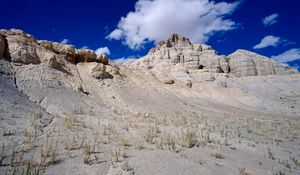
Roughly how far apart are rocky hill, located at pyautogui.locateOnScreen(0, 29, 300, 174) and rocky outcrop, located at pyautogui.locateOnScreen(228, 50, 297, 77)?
0.23m

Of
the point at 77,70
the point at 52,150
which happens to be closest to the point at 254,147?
the point at 52,150

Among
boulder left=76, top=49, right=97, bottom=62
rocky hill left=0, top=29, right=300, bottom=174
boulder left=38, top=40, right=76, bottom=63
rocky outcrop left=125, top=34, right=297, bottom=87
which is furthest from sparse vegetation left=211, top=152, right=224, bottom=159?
rocky outcrop left=125, top=34, right=297, bottom=87

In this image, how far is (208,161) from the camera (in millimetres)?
6312

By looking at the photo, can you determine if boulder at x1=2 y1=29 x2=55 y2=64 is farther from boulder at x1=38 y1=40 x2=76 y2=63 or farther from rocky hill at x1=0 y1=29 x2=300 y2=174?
boulder at x1=38 y1=40 x2=76 y2=63

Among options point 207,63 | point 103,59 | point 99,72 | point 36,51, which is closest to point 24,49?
point 36,51

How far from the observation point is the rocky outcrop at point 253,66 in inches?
1484

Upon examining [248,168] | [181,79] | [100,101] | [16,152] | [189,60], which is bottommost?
[248,168]

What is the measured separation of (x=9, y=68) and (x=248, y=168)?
48.6 feet

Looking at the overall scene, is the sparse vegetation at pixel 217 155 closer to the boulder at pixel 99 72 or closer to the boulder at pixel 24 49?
the boulder at pixel 24 49

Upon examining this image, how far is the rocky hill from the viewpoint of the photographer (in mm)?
5793

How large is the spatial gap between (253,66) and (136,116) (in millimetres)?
30349

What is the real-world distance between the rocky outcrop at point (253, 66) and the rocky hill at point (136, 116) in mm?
232

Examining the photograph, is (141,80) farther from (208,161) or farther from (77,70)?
(208,161)

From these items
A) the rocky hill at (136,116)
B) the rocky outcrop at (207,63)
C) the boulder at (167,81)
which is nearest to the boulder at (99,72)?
the rocky hill at (136,116)
